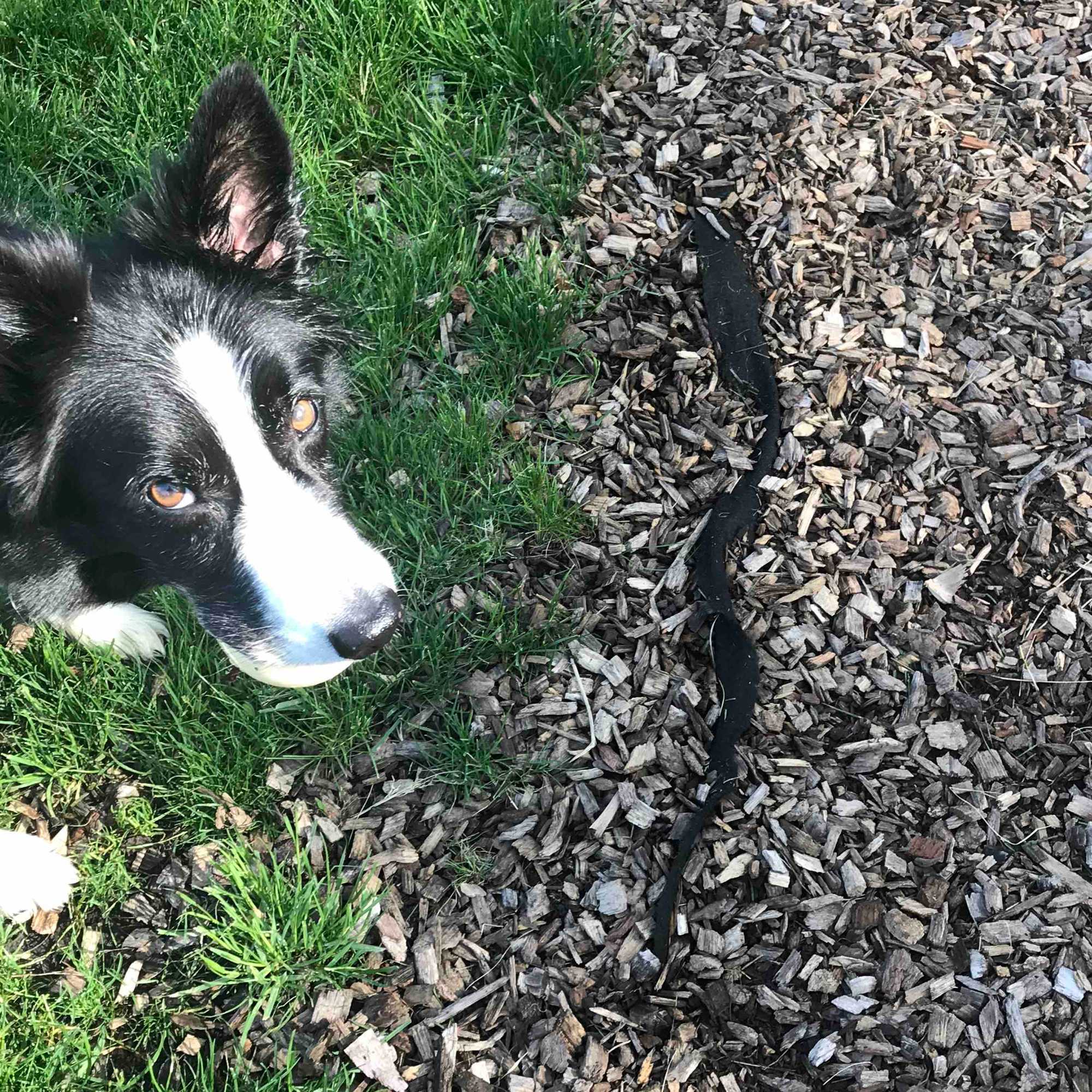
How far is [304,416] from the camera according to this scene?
7.26ft

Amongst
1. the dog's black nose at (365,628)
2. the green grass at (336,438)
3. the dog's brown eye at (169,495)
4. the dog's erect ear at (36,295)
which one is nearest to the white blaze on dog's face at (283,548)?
the dog's black nose at (365,628)

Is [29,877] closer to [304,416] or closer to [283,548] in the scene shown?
[283,548]

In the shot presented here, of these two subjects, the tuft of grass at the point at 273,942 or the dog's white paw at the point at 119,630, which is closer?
the tuft of grass at the point at 273,942

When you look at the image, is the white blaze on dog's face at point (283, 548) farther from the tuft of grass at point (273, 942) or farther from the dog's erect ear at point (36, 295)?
the tuft of grass at point (273, 942)

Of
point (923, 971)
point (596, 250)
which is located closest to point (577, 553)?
point (596, 250)

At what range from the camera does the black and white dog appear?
2.03 metres

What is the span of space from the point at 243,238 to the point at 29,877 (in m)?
1.57

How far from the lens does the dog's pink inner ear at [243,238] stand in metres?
2.27

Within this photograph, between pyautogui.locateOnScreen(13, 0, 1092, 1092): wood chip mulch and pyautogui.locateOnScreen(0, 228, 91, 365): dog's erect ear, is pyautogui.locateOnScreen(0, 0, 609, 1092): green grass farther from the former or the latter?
pyautogui.locateOnScreen(0, 228, 91, 365): dog's erect ear

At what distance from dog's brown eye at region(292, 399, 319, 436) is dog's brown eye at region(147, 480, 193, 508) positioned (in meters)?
0.27

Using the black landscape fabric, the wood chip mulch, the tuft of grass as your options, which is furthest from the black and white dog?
the black landscape fabric

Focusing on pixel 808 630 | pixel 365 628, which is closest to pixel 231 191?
pixel 365 628

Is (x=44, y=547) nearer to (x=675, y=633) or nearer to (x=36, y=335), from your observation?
(x=36, y=335)

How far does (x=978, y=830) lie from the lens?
236 centimetres
